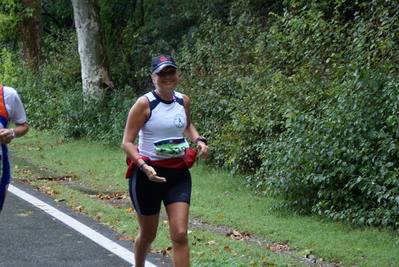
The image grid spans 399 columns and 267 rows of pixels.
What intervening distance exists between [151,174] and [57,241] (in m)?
2.76

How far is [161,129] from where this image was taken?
4.62 meters

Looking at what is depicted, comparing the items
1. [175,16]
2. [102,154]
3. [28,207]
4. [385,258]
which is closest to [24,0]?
[175,16]

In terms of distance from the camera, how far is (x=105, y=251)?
626 centimetres

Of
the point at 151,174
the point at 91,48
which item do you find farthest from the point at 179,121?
the point at 91,48

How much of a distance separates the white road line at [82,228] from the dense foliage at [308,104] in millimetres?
2662

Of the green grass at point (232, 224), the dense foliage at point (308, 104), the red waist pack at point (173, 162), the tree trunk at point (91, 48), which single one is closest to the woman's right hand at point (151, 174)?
the red waist pack at point (173, 162)

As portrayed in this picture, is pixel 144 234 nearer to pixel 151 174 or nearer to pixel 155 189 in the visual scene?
pixel 155 189

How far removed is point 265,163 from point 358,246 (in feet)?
8.38

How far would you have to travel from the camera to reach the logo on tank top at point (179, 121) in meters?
4.66

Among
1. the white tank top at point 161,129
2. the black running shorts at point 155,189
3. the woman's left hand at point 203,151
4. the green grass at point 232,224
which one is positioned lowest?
the green grass at point 232,224

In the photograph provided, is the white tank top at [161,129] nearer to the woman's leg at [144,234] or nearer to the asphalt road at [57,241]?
the woman's leg at [144,234]

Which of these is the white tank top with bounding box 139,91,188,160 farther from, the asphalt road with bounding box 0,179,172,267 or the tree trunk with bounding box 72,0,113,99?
the tree trunk with bounding box 72,0,113,99

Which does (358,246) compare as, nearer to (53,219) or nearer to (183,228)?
(183,228)

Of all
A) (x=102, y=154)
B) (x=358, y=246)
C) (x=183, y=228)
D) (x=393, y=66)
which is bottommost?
(x=102, y=154)
